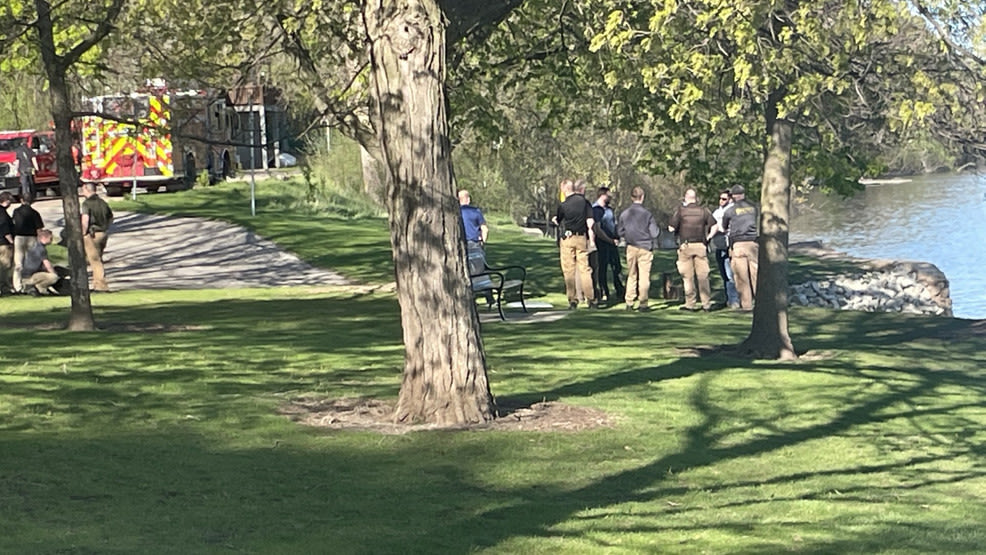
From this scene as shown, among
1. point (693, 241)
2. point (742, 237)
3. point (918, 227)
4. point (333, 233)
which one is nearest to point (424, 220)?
point (742, 237)

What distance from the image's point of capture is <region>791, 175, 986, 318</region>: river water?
4344 cm

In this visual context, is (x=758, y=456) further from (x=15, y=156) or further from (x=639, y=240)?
(x=15, y=156)

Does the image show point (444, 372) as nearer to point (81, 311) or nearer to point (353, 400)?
point (353, 400)

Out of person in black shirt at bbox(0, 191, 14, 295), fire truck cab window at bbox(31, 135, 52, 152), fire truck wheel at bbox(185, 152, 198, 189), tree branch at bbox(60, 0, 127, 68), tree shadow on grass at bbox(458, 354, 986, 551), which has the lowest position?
tree shadow on grass at bbox(458, 354, 986, 551)

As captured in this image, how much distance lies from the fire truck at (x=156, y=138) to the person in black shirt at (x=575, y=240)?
16.5 feet

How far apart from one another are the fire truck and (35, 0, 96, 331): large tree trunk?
1.23 ft

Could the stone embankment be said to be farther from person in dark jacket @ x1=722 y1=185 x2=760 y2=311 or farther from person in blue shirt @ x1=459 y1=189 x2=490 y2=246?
person in blue shirt @ x1=459 y1=189 x2=490 y2=246

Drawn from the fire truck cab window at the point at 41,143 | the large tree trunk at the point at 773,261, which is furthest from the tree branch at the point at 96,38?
the fire truck cab window at the point at 41,143

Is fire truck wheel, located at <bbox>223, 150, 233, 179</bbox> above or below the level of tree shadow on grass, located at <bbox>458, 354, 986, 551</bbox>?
above

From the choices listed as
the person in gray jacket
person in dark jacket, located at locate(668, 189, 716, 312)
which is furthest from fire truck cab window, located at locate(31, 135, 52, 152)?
person in dark jacket, located at locate(668, 189, 716, 312)

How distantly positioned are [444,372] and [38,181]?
35.6 meters

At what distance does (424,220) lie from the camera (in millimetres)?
10703

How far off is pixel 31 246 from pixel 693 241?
10377 millimetres

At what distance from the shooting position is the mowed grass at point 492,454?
745 centimetres
